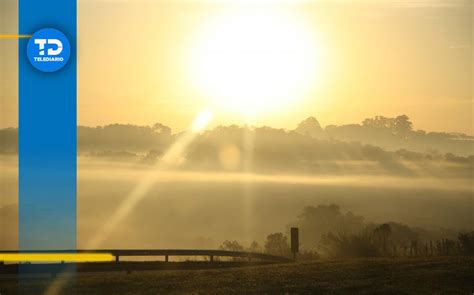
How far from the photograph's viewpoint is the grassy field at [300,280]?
23953mm

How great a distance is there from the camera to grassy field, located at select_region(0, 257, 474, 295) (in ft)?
78.6

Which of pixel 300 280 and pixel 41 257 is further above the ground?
pixel 41 257

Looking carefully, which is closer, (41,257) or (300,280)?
(300,280)

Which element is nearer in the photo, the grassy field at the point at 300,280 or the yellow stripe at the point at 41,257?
the grassy field at the point at 300,280

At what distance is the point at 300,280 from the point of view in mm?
25562

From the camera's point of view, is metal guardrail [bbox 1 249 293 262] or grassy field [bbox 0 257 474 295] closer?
grassy field [bbox 0 257 474 295]

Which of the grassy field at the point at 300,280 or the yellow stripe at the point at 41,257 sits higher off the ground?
the yellow stripe at the point at 41,257

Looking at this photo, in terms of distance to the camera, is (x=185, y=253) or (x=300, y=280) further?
(x=185, y=253)

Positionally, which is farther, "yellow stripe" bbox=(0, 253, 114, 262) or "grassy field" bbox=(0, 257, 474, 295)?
"yellow stripe" bbox=(0, 253, 114, 262)

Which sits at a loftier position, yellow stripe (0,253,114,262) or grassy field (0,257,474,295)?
yellow stripe (0,253,114,262)

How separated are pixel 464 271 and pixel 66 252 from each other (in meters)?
13.9

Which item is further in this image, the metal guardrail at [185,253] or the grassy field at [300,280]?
the metal guardrail at [185,253]

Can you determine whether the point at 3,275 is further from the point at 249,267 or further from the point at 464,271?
the point at 464,271

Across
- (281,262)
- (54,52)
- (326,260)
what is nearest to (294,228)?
(281,262)
